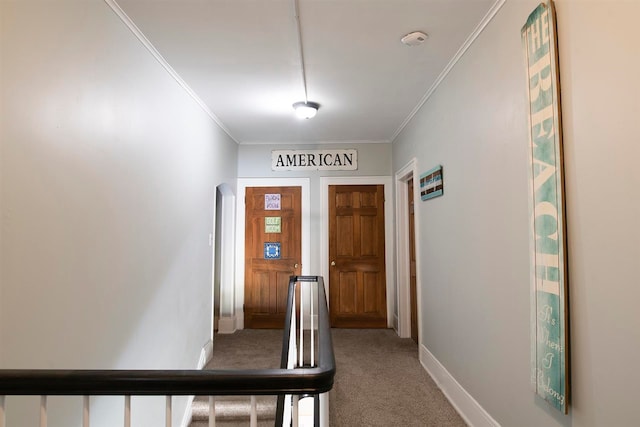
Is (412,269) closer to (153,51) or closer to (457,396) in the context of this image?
(457,396)

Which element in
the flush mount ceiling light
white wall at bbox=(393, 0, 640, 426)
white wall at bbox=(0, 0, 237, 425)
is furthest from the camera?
the flush mount ceiling light

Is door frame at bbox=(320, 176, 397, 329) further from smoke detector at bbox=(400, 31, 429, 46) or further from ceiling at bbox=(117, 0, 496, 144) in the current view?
smoke detector at bbox=(400, 31, 429, 46)

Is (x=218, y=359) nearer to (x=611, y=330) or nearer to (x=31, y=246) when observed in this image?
(x=31, y=246)

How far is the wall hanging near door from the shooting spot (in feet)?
9.03

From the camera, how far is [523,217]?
1.60 m

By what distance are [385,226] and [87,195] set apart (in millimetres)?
3626

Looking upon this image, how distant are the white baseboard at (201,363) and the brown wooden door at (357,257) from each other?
1.68 metres

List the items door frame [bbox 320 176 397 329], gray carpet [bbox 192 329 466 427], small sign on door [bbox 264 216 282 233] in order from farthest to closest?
small sign on door [bbox 264 216 282 233]
door frame [bbox 320 176 397 329]
gray carpet [bbox 192 329 466 427]

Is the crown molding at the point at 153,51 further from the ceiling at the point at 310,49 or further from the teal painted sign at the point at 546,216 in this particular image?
the teal painted sign at the point at 546,216

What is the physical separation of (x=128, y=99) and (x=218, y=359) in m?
2.70

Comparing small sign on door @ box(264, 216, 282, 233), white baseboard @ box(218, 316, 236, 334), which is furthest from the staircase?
small sign on door @ box(264, 216, 282, 233)

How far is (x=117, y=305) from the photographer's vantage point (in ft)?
5.93

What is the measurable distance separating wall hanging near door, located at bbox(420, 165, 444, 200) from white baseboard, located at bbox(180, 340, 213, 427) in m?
2.66

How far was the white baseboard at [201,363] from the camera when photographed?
2.69 meters
